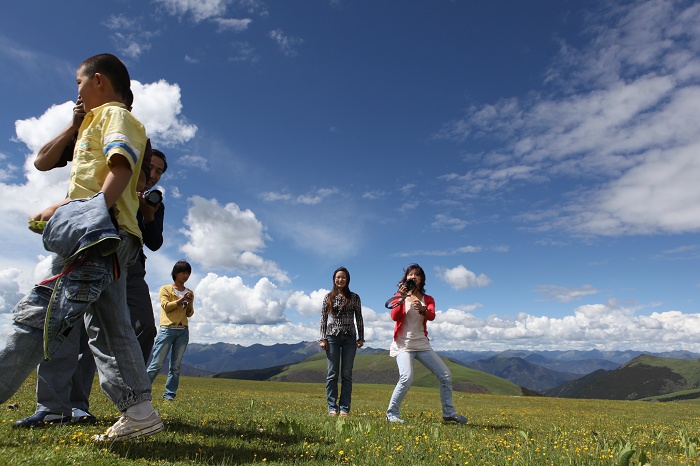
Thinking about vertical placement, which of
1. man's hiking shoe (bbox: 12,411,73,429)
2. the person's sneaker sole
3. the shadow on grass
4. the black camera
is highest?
the black camera

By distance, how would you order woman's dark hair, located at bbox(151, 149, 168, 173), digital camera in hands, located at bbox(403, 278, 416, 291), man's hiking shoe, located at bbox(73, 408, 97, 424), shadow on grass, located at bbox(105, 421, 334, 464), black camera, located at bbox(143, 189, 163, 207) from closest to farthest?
shadow on grass, located at bbox(105, 421, 334, 464), black camera, located at bbox(143, 189, 163, 207), man's hiking shoe, located at bbox(73, 408, 97, 424), woman's dark hair, located at bbox(151, 149, 168, 173), digital camera in hands, located at bbox(403, 278, 416, 291)

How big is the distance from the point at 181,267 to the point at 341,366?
5131 mm

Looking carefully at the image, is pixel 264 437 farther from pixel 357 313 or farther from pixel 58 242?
pixel 357 313

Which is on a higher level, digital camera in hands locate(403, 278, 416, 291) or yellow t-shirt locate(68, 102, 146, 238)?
yellow t-shirt locate(68, 102, 146, 238)

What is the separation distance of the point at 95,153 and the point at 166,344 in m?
8.56

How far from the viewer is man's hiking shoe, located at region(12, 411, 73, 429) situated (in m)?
5.00

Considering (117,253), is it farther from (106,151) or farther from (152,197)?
(152,197)

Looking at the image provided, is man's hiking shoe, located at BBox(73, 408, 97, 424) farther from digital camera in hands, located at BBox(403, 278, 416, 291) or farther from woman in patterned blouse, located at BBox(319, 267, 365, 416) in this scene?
digital camera in hands, located at BBox(403, 278, 416, 291)

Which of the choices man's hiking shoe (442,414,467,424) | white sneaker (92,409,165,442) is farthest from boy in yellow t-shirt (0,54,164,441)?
man's hiking shoe (442,414,467,424)

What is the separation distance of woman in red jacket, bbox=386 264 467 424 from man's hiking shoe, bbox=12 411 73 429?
5.82m

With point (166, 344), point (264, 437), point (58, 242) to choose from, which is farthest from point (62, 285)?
point (166, 344)

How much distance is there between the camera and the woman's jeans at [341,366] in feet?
31.6

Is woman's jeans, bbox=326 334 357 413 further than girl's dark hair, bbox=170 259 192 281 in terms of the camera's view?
No

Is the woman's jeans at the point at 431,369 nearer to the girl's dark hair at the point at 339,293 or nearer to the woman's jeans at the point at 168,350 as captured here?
the girl's dark hair at the point at 339,293
